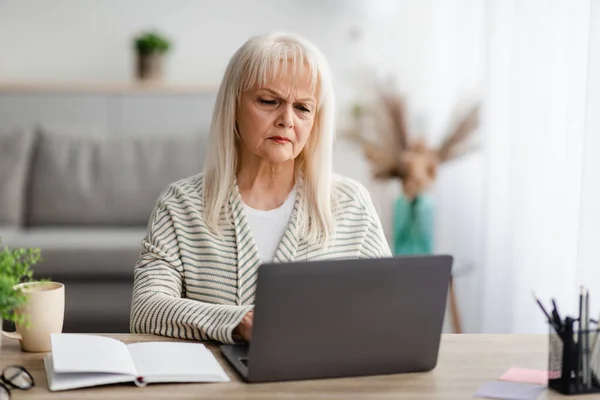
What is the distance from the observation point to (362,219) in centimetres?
188

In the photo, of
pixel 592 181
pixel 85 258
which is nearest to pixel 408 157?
pixel 85 258

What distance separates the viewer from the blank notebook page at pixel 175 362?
132cm

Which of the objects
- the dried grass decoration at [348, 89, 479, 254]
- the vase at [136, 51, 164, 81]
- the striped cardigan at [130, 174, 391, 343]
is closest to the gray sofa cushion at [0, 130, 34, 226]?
the vase at [136, 51, 164, 81]

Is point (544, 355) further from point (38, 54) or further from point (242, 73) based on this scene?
point (38, 54)

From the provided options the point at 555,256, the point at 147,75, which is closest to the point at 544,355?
the point at 555,256

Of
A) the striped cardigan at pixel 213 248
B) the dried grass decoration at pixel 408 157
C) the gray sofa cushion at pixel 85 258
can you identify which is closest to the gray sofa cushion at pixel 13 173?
the gray sofa cushion at pixel 85 258

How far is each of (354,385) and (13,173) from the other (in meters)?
2.96

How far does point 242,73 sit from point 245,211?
0.94 ft

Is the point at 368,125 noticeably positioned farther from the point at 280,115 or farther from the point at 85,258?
the point at 280,115

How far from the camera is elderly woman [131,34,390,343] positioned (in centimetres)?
178

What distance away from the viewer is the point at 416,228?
3.83 meters

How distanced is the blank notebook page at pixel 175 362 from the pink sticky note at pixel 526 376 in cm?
45

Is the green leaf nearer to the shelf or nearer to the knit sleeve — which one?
the knit sleeve

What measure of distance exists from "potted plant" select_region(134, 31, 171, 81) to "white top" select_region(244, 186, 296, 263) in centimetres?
277
